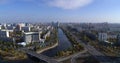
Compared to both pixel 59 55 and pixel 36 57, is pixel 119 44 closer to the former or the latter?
pixel 59 55

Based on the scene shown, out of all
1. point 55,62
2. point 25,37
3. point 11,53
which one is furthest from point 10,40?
point 55,62

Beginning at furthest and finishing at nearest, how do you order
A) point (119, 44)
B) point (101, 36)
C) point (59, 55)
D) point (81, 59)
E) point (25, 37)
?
point (101, 36) → point (25, 37) → point (119, 44) → point (59, 55) → point (81, 59)

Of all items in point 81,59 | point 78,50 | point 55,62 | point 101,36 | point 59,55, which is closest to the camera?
point 55,62

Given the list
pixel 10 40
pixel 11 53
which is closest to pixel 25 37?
pixel 10 40

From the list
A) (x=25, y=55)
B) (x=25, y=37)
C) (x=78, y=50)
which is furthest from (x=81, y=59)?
(x=25, y=37)

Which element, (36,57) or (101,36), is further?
(101,36)

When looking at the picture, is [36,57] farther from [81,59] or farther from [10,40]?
[10,40]

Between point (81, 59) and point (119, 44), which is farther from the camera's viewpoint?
point (119, 44)

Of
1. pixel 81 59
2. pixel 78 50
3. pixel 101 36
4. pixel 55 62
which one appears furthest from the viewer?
pixel 101 36

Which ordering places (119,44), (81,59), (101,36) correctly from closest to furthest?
(81,59) < (119,44) < (101,36)
